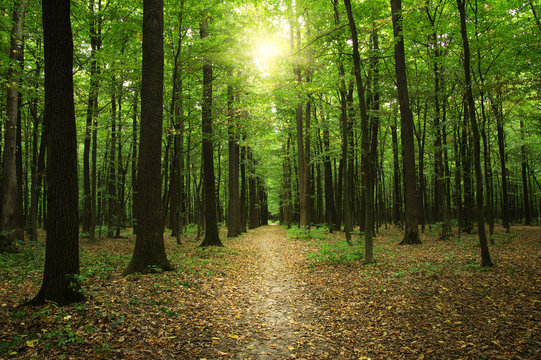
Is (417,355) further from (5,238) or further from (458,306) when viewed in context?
(5,238)

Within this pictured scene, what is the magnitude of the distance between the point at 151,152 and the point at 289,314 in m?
5.78

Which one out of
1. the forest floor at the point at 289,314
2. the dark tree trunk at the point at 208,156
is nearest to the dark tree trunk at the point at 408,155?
the forest floor at the point at 289,314

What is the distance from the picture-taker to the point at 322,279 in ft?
26.8

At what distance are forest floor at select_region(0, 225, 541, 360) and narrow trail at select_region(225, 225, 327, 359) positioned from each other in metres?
0.03

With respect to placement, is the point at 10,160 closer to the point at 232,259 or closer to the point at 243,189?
the point at 232,259

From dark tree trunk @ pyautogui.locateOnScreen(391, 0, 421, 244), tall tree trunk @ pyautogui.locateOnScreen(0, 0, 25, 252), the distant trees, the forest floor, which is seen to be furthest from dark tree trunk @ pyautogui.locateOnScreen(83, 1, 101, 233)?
dark tree trunk @ pyautogui.locateOnScreen(391, 0, 421, 244)

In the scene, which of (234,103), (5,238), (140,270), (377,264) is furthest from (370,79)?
(5,238)

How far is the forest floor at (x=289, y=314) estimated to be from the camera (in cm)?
409

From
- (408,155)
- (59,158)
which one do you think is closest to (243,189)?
(408,155)

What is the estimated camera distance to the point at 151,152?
8281 mm

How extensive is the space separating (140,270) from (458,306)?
7.49m

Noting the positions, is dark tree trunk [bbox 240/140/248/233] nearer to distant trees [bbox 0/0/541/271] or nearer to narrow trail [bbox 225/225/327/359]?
distant trees [bbox 0/0/541/271]

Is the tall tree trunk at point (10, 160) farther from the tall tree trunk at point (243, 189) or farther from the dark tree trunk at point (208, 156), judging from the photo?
the tall tree trunk at point (243, 189)

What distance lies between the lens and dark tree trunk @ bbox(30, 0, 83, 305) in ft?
16.6
